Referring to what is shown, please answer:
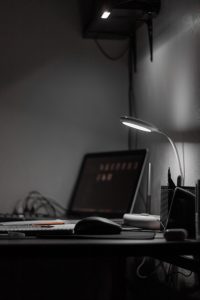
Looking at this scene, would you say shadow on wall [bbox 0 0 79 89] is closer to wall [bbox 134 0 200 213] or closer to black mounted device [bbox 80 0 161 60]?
black mounted device [bbox 80 0 161 60]

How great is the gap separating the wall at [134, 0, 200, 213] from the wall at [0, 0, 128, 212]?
0.24 m

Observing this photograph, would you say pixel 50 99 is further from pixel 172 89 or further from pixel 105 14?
pixel 172 89

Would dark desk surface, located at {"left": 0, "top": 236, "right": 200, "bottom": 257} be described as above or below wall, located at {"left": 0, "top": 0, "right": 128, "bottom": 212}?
below

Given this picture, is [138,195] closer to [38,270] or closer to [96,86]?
[96,86]

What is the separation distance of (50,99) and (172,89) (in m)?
0.84

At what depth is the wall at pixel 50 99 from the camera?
270 centimetres

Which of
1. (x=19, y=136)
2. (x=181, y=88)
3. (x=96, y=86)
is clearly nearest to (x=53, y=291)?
(x=181, y=88)

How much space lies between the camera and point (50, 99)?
2.78 m

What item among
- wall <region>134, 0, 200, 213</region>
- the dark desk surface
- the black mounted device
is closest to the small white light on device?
the black mounted device

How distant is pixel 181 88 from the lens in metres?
2.09

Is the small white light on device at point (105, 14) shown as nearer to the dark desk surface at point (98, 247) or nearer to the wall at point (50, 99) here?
the wall at point (50, 99)

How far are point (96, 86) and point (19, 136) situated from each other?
54 cm

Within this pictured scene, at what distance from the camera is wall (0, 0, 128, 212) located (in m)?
2.70

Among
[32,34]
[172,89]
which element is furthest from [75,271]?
[32,34]
